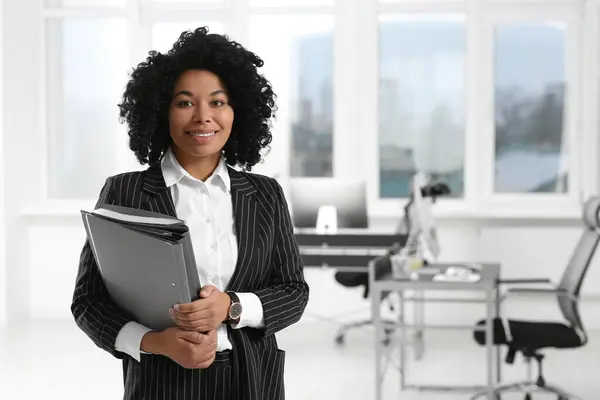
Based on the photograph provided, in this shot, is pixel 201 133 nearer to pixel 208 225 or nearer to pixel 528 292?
pixel 208 225

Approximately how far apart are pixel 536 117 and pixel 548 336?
135 inches

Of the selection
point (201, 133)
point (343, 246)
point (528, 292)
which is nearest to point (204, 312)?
point (201, 133)

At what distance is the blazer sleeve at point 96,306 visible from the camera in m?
1.50

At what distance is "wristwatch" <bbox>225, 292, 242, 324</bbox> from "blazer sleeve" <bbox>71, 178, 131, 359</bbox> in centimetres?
17

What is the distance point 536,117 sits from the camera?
7402mm

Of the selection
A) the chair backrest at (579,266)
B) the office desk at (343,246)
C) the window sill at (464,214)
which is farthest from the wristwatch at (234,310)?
the window sill at (464,214)

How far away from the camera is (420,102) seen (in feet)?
24.6

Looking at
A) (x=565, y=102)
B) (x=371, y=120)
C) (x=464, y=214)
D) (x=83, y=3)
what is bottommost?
(x=464, y=214)

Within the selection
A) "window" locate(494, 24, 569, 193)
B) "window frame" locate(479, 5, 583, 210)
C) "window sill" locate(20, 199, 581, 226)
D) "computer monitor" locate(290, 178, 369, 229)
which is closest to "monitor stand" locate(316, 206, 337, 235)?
"computer monitor" locate(290, 178, 369, 229)

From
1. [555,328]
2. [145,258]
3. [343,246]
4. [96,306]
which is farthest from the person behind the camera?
[343,246]

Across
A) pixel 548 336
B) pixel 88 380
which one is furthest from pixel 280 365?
pixel 88 380

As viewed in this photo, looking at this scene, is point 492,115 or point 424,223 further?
point 492,115

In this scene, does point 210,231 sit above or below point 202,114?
below

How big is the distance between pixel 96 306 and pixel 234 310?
23 centimetres
